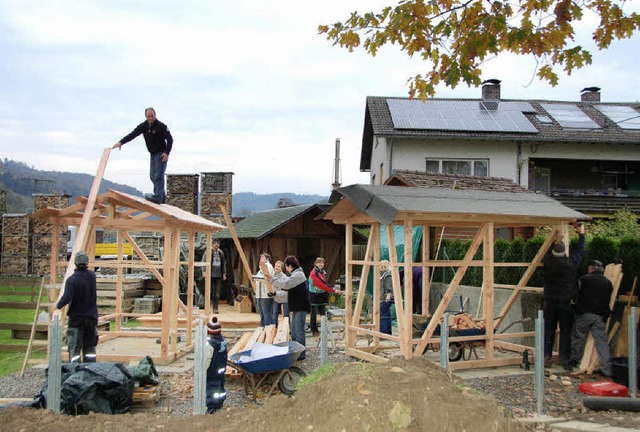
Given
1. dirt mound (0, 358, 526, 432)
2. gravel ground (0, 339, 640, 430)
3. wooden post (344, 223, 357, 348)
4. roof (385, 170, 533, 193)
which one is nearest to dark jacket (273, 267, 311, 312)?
wooden post (344, 223, 357, 348)

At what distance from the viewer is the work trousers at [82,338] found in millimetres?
9727

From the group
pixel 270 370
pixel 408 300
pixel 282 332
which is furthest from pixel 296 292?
pixel 270 370

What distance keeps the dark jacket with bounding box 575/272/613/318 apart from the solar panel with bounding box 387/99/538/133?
14880mm

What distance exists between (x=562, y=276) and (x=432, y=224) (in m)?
2.47

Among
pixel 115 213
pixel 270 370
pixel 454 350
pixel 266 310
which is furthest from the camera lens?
pixel 266 310

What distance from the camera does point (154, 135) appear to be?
11.9 m

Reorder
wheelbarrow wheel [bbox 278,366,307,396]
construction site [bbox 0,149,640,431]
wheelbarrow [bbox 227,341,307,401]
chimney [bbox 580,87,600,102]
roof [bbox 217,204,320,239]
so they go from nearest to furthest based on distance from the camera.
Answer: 1. construction site [bbox 0,149,640,431]
2. wheelbarrow [bbox 227,341,307,401]
3. wheelbarrow wheel [bbox 278,366,307,396]
4. roof [bbox 217,204,320,239]
5. chimney [bbox 580,87,600,102]

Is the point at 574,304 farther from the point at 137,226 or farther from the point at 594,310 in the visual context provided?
the point at 137,226

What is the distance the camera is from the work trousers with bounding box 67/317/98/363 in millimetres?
9727

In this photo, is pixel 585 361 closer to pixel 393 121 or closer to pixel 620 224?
pixel 620 224

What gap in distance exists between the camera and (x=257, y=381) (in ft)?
30.0

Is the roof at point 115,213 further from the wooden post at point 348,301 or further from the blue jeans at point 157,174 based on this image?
the wooden post at point 348,301

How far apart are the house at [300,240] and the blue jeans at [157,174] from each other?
7809mm

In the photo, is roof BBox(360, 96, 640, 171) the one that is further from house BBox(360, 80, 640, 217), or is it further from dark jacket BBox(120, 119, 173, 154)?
dark jacket BBox(120, 119, 173, 154)
